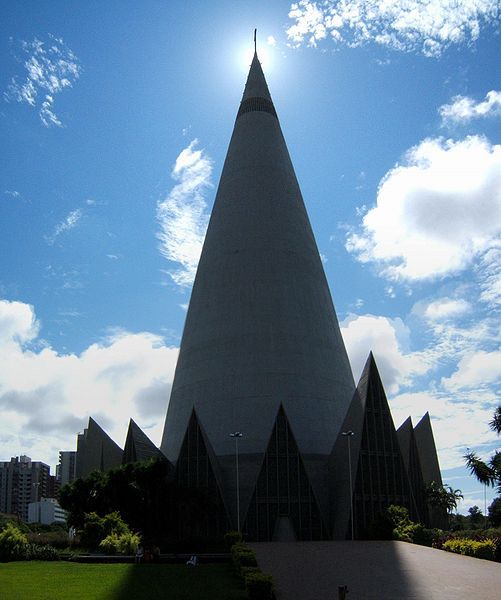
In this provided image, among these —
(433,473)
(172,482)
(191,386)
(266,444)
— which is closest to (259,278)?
(191,386)

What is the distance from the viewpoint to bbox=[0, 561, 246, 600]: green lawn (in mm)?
16109

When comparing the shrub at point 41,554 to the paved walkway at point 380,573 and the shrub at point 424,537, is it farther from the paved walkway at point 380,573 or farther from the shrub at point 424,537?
the shrub at point 424,537

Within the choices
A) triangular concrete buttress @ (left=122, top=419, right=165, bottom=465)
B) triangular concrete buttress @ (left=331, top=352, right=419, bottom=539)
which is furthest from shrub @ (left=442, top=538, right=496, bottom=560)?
triangular concrete buttress @ (left=122, top=419, right=165, bottom=465)

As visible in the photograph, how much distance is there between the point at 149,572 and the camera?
70.4ft

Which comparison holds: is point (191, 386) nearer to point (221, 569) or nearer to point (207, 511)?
point (207, 511)

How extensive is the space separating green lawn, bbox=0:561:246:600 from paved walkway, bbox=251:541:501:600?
1.75 m

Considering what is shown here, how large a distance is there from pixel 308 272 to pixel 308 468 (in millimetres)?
16075

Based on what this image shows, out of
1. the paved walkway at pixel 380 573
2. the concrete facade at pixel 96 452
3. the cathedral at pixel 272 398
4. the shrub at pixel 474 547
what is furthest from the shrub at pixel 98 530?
the concrete facade at pixel 96 452

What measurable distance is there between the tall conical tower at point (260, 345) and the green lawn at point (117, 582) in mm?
18735

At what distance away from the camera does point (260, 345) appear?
4725 centimetres

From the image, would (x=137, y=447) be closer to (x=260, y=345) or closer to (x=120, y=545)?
(x=260, y=345)

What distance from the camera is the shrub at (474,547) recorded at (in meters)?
24.7

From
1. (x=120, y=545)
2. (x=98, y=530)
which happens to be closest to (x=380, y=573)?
(x=120, y=545)

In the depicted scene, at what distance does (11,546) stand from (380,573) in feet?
48.8
